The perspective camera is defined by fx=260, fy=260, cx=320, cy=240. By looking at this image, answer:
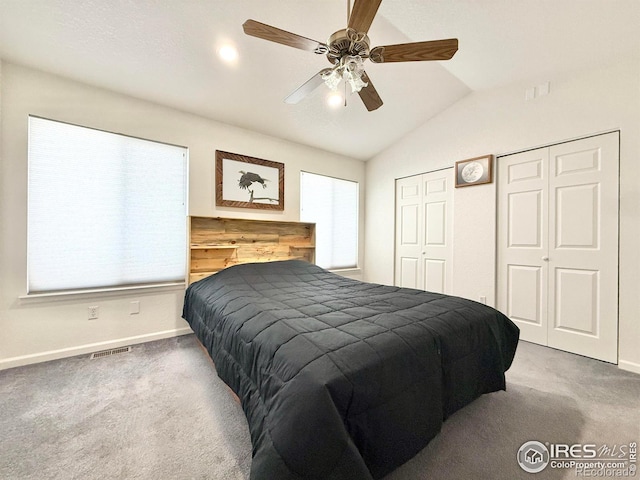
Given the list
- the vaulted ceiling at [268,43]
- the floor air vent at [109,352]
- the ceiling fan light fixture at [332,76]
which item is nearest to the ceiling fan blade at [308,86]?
the ceiling fan light fixture at [332,76]

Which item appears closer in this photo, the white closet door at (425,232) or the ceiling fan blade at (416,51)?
the ceiling fan blade at (416,51)

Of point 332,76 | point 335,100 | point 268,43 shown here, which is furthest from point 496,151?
point 268,43

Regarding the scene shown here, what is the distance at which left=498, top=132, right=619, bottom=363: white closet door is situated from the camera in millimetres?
2318

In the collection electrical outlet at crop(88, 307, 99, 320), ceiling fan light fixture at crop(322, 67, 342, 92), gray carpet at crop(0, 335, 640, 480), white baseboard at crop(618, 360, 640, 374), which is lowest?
gray carpet at crop(0, 335, 640, 480)

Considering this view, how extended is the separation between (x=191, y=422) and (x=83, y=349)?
164 centimetres

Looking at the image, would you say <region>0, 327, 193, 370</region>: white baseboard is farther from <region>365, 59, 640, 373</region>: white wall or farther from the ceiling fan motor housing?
<region>365, 59, 640, 373</region>: white wall

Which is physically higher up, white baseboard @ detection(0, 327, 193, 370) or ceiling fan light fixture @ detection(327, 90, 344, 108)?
ceiling fan light fixture @ detection(327, 90, 344, 108)

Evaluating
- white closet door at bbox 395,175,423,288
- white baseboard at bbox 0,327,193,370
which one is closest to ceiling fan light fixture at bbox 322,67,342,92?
white closet door at bbox 395,175,423,288

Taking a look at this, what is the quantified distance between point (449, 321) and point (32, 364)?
3289mm

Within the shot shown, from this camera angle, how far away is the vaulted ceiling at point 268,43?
6.09 ft

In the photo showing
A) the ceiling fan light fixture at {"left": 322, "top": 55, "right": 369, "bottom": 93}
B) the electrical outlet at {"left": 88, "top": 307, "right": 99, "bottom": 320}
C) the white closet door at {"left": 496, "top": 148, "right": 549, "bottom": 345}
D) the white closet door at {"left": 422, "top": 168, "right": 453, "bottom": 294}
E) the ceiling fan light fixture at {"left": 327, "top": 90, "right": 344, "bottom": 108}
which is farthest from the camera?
the white closet door at {"left": 422, "top": 168, "right": 453, "bottom": 294}

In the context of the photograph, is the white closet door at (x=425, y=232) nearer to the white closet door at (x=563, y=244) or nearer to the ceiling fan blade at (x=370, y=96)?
the white closet door at (x=563, y=244)

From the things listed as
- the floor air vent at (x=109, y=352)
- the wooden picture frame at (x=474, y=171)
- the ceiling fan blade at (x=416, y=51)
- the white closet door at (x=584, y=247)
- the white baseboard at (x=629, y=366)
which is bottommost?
the floor air vent at (x=109, y=352)

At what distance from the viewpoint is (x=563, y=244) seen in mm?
2568
